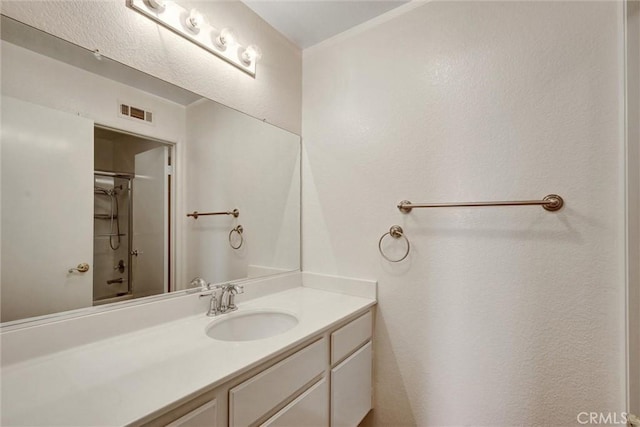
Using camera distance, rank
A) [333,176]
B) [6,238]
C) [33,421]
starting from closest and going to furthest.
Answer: [33,421]
[6,238]
[333,176]

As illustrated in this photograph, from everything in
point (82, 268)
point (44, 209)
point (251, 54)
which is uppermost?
point (251, 54)

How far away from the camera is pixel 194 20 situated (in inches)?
47.8

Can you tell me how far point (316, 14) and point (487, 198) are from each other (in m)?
1.32

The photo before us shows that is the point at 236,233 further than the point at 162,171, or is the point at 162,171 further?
the point at 236,233

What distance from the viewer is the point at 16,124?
0.84 meters

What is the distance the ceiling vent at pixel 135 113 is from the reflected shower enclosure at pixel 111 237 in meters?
0.24

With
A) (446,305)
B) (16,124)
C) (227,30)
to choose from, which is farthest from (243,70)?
(446,305)

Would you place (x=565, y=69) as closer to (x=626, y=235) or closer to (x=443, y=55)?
(x=443, y=55)

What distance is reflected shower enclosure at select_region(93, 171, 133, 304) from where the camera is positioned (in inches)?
39.6

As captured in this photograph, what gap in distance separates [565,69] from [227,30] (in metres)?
1.49

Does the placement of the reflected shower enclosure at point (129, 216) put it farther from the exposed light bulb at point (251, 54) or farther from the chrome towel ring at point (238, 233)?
the exposed light bulb at point (251, 54)

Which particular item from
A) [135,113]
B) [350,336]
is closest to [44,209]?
[135,113]

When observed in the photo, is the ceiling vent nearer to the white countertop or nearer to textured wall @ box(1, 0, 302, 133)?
textured wall @ box(1, 0, 302, 133)

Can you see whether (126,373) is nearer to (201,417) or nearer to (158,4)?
(201,417)
